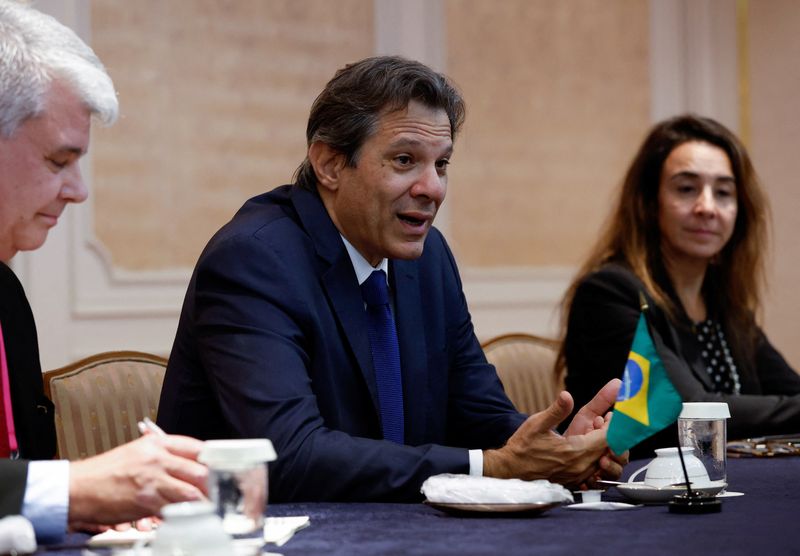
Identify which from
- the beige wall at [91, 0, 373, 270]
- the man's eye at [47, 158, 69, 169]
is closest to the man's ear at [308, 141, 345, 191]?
the man's eye at [47, 158, 69, 169]

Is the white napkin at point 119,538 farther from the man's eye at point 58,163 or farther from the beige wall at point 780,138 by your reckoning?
the beige wall at point 780,138

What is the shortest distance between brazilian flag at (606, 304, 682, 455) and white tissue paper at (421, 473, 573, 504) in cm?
12

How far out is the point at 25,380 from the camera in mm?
2172

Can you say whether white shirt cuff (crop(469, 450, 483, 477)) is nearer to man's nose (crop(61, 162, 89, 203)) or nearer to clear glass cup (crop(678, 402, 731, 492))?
clear glass cup (crop(678, 402, 731, 492))

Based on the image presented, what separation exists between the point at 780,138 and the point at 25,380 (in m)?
4.23

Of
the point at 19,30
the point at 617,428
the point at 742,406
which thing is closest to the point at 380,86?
the point at 19,30

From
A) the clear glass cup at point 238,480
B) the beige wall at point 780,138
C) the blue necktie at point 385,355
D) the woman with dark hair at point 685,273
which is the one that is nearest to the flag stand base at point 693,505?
the clear glass cup at point 238,480

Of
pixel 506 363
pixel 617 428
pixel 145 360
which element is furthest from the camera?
pixel 506 363

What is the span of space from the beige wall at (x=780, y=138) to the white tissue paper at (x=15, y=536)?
4.62m

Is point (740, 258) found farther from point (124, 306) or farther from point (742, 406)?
point (124, 306)

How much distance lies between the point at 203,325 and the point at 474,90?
2933mm

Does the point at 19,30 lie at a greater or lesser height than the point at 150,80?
lesser

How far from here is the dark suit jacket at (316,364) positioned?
198cm

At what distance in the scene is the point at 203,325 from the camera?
2232mm
